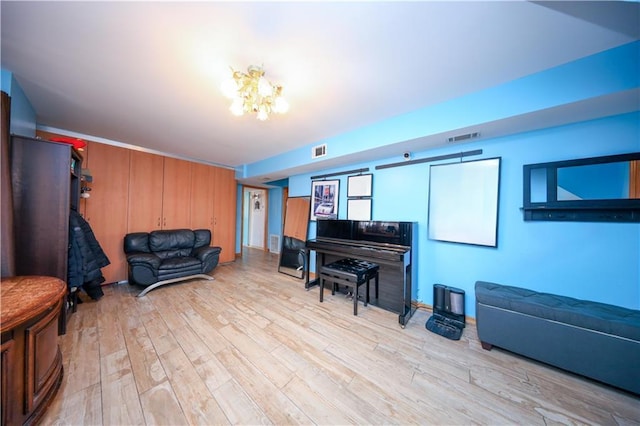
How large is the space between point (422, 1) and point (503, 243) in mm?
2452

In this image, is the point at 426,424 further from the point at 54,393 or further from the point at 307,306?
the point at 54,393

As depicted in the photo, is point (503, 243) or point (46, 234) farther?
point (503, 243)

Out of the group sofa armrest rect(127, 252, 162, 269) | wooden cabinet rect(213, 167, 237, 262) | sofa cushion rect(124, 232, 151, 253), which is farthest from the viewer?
wooden cabinet rect(213, 167, 237, 262)

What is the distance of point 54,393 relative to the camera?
4.41 feet

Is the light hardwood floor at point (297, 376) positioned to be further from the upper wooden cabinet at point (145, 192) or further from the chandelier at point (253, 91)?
the chandelier at point (253, 91)

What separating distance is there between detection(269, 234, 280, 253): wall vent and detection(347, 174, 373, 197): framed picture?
3.46m

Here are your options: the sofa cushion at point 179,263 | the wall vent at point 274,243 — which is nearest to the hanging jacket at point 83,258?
the sofa cushion at point 179,263

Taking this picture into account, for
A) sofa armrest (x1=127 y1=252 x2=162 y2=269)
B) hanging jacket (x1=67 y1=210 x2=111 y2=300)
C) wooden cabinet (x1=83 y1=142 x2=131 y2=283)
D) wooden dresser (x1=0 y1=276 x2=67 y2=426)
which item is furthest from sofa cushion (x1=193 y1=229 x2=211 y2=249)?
wooden dresser (x1=0 y1=276 x2=67 y2=426)

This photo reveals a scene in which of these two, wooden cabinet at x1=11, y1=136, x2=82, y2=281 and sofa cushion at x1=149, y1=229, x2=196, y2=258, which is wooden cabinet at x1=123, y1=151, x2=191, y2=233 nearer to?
sofa cushion at x1=149, y1=229, x2=196, y2=258

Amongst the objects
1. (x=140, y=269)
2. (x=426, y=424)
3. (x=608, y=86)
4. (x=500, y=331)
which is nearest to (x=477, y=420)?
(x=426, y=424)

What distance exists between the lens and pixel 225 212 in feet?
16.0

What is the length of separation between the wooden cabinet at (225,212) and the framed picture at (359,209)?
3.14 m

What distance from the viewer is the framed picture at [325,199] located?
3.68 metres

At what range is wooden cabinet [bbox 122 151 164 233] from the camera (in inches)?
143
